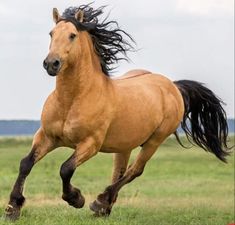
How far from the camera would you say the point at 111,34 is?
1055 cm

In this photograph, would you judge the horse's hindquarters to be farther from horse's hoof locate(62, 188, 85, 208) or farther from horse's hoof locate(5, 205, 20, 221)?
horse's hoof locate(5, 205, 20, 221)

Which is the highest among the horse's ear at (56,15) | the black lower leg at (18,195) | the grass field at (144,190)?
the horse's ear at (56,15)

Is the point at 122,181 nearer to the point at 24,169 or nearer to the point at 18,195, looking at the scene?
the point at 24,169

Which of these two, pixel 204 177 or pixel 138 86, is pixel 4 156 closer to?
pixel 204 177

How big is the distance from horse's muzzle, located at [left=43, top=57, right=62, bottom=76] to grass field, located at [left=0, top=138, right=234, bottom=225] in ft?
5.97

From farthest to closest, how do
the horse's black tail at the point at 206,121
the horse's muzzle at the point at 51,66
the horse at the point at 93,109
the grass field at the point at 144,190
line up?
the horse's black tail at the point at 206,121, the grass field at the point at 144,190, the horse at the point at 93,109, the horse's muzzle at the point at 51,66

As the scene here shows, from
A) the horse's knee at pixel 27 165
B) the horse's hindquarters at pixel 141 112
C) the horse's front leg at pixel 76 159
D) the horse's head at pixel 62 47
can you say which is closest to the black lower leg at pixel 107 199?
the horse's hindquarters at pixel 141 112

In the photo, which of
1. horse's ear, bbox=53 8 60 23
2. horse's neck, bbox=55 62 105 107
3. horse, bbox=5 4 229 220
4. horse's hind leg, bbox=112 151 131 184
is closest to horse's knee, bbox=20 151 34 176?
horse, bbox=5 4 229 220

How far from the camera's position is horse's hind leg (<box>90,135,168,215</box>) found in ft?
35.6

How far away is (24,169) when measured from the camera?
9750 mm

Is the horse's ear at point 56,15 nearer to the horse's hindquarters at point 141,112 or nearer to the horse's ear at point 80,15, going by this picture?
the horse's ear at point 80,15

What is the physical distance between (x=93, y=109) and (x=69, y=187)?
1054 millimetres

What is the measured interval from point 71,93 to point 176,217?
118 inches

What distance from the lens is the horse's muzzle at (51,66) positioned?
8742mm
